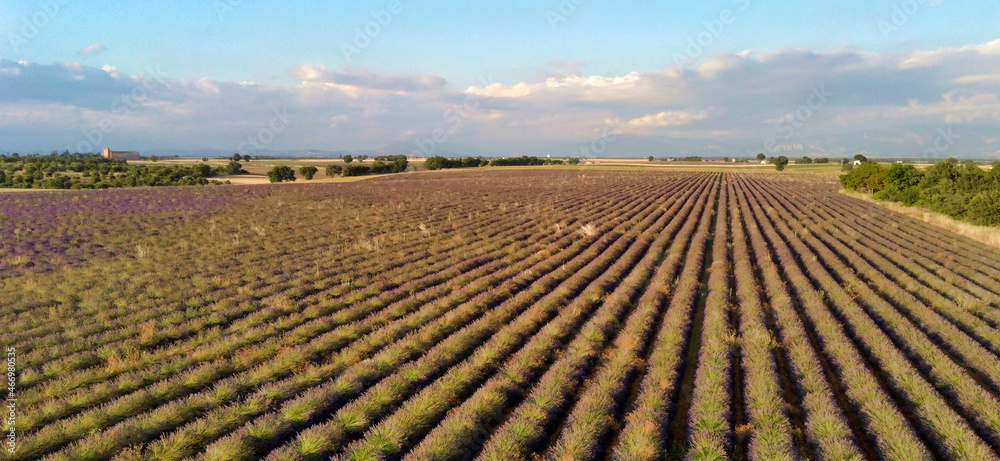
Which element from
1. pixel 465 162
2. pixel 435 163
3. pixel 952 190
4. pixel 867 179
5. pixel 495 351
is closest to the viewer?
pixel 495 351

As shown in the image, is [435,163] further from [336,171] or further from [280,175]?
[280,175]

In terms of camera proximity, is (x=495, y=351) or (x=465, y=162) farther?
(x=465, y=162)

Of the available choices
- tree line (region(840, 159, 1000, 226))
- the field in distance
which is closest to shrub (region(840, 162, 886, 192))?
tree line (region(840, 159, 1000, 226))

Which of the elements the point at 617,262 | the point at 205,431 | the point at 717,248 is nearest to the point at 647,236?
the point at 717,248

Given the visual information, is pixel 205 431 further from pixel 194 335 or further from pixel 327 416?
pixel 194 335

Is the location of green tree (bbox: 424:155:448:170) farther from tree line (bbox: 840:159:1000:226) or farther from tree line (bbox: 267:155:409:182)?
tree line (bbox: 840:159:1000:226)

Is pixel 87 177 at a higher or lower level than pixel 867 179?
higher

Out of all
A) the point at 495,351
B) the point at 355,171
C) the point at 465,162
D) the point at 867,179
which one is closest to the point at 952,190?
the point at 867,179
